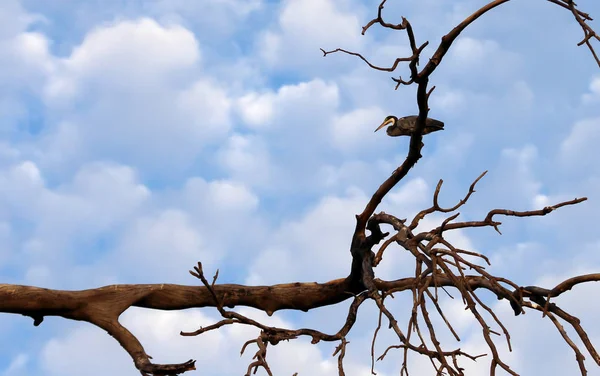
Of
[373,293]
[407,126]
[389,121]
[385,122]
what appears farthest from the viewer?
[385,122]

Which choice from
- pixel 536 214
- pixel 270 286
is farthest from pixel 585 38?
pixel 270 286

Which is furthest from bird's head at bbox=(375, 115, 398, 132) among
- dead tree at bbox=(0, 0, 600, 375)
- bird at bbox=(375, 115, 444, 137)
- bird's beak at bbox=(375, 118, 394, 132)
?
dead tree at bbox=(0, 0, 600, 375)

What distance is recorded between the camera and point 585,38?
215 inches

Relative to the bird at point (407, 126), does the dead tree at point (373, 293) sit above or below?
below

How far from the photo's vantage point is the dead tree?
5.66 metres

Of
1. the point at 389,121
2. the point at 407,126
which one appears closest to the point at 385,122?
the point at 389,121

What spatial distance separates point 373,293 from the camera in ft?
21.9

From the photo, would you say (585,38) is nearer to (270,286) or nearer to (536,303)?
(536,303)

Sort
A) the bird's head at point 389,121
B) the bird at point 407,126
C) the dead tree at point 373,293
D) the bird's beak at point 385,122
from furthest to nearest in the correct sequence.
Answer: the bird's beak at point 385,122
the bird's head at point 389,121
the bird at point 407,126
the dead tree at point 373,293

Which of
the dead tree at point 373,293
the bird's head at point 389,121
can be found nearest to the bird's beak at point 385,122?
the bird's head at point 389,121

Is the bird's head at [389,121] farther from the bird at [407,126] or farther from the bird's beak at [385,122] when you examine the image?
the bird at [407,126]

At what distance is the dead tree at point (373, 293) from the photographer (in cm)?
566

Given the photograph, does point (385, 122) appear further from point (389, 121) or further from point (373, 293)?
point (373, 293)

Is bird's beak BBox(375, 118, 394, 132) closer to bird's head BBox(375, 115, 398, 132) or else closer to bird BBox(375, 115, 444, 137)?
bird's head BBox(375, 115, 398, 132)
